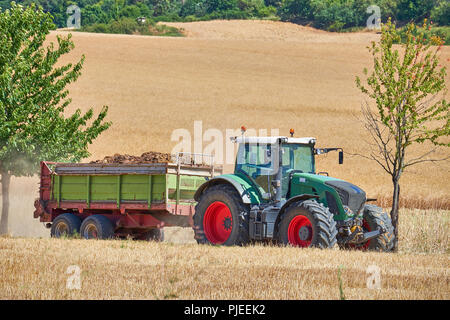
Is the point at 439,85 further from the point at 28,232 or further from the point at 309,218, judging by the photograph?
the point at 28,232

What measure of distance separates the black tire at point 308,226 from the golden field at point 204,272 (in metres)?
0.50

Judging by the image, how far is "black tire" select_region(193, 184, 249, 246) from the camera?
15117 mm

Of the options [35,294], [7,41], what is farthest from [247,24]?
[35,294]

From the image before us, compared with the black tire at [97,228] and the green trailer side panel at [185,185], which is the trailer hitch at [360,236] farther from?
the black tire at [97,228]

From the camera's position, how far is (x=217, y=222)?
1600cm

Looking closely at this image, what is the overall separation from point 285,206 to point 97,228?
5.05m

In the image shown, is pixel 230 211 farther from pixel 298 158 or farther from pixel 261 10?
pixel 261 10

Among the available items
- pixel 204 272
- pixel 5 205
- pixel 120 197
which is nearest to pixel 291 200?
pixel 204 272

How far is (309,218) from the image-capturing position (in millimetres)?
14070

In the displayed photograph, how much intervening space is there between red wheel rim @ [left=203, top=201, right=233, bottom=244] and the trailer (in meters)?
1.07

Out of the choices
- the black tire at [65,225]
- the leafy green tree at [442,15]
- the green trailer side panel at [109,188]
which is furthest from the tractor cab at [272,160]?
the leafy green tree at [442,15]

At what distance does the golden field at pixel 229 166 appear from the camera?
32.0 ft

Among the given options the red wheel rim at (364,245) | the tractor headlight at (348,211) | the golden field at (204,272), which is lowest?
the golden field at (204,272)
